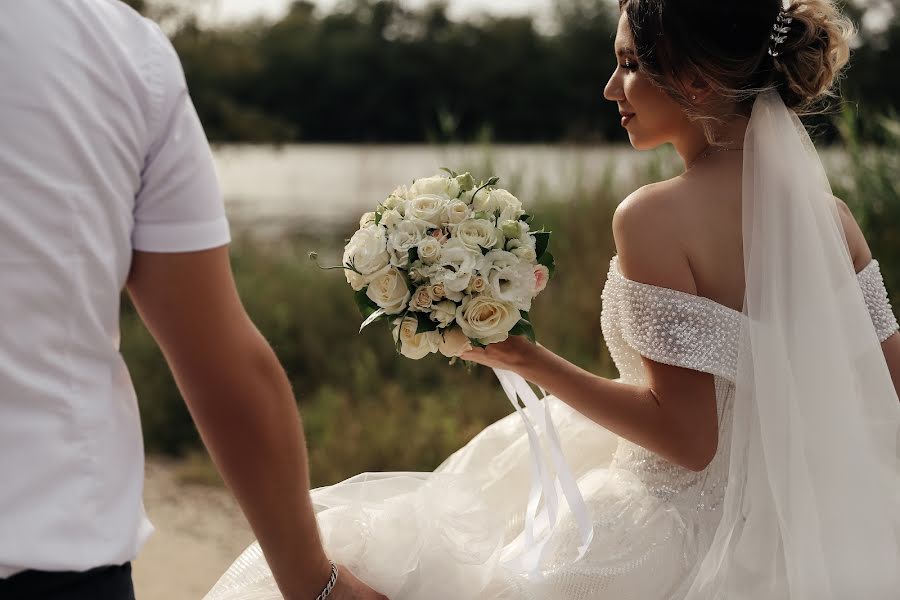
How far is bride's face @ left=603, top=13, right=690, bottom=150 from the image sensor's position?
229cm

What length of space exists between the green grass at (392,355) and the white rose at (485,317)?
3.03 metres

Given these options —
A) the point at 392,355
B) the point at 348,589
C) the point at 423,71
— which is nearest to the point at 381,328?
the point at 392,355

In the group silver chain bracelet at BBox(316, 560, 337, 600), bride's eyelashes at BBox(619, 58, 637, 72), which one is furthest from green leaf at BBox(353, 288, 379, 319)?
bride's eyelashes at BBox(619, 58, 637, 72)

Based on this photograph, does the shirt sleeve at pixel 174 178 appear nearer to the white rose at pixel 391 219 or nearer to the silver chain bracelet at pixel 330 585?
the silver chain bracelet at pixel 330 585

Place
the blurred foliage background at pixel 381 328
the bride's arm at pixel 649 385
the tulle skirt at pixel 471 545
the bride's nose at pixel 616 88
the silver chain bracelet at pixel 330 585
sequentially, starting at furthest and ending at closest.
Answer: the blurred foliage background at pixel 381 328, the bride's nose at pixel 616 88, the bride's arm at pixel 649 385, the tulle skirt at pixel 471 545, the silver chain bracelet at pixel 330 585

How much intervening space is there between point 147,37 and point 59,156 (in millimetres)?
193

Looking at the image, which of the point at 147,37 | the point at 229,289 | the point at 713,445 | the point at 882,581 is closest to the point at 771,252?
the point at 713,445

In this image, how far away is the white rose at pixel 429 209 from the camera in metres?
2.13

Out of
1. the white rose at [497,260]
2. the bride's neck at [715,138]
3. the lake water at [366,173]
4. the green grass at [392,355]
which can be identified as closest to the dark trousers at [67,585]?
Result: the white rose at [497,260]

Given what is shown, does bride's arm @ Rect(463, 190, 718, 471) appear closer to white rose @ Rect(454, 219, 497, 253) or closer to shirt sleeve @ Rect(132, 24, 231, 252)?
white rose @ Rect(454, 219, 497, 253)

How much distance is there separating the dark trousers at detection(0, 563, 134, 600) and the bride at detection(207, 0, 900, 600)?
80cm

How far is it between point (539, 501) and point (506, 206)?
701 millimetres

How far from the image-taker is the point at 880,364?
2248 millimetres

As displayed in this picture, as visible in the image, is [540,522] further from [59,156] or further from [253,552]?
[59,156]
